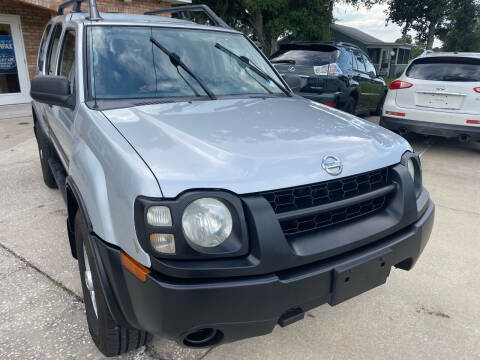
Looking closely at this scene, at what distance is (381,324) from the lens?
7.98ft

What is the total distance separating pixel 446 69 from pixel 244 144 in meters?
5.80

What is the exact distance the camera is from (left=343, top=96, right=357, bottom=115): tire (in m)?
7.01

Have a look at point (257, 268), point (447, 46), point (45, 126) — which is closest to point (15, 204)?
point (45, 126)

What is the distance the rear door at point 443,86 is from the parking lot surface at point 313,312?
2.77m

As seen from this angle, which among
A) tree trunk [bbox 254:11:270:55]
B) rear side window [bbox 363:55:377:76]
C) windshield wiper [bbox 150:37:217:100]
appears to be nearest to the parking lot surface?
windshield wiper [bbox 150:37:217:100]

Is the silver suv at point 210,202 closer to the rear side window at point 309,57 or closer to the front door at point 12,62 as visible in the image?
the rear side window at point 309,57

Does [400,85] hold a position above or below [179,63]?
below

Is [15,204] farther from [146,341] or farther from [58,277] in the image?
[146,341]

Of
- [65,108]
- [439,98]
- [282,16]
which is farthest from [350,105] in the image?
[282,16]

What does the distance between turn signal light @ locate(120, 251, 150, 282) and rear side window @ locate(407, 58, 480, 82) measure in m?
6.26

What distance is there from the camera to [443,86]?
614cm

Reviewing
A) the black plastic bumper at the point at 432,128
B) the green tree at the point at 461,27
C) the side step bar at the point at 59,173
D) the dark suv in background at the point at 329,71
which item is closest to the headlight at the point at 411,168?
the side step bar at the point at 59,173

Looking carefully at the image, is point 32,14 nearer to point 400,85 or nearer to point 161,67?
point 400,85

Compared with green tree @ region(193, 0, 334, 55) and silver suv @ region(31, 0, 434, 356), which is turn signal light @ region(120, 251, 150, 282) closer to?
silver suv @ region(31, 0, 434, 356)
